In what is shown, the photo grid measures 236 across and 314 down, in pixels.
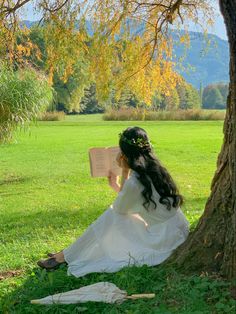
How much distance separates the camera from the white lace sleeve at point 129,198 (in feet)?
12.1

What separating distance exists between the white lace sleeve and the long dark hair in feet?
0.13

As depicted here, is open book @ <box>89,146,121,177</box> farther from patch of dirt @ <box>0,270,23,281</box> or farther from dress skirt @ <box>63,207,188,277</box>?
patch of dirt @ <box>0,270,23,281</box>

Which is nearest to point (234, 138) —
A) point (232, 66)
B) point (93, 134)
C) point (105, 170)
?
point (232, 66)

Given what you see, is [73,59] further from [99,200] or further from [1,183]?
[1,183]

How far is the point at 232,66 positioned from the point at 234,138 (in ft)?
1.28

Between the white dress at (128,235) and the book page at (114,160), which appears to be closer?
the white dress at (128,235)

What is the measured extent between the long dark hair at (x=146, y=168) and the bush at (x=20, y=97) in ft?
18.3

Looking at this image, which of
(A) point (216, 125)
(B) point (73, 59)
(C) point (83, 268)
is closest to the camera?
(C) point (83, 268)

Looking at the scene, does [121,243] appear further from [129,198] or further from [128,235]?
[129,198]

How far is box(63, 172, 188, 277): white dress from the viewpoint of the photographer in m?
3.63

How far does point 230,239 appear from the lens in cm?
308

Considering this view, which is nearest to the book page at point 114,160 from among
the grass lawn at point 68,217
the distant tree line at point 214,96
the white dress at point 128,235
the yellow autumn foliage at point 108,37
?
the white dress at point 128,235

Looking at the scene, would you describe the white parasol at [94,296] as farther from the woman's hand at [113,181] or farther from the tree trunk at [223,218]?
the woman's hand at [113,181]

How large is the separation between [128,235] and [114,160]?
62cm
